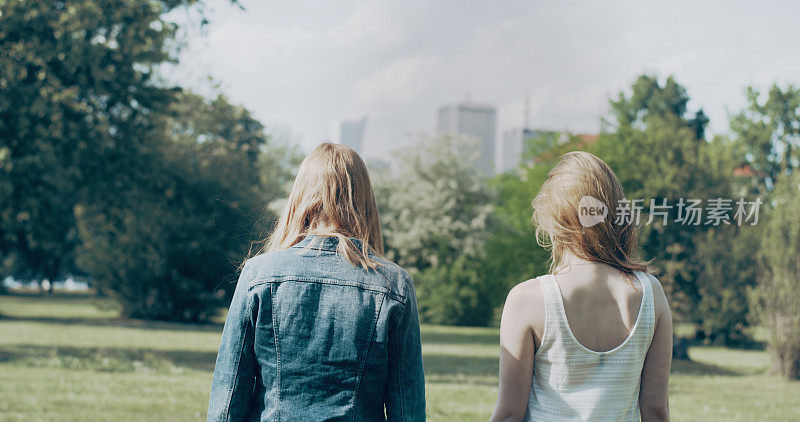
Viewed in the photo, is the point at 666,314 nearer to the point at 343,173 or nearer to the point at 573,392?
the point at 573,392

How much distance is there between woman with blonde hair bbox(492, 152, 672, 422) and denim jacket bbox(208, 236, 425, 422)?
42 cm

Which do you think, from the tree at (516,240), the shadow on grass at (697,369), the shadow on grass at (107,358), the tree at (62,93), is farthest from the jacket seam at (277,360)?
the tree at (516,240)

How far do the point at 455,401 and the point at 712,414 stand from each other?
428 cm

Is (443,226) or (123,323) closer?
(123,323)

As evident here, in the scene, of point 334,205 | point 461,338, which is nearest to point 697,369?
point 461,338

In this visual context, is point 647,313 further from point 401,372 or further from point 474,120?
point 474,120

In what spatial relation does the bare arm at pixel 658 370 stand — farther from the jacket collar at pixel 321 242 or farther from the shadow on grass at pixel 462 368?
the shadow on grass at pixel 462 368

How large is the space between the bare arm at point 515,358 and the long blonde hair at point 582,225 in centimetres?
27

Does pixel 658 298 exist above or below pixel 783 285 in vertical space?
above

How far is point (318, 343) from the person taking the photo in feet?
8.64

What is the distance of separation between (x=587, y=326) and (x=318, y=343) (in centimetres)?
106

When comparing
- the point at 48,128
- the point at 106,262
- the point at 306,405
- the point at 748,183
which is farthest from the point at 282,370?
the point at 748,183

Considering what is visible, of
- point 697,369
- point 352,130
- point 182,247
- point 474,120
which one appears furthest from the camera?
point 474,120

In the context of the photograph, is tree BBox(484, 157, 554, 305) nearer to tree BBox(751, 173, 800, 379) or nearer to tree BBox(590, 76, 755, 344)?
tree BBox(590, 76, 755, 344)
